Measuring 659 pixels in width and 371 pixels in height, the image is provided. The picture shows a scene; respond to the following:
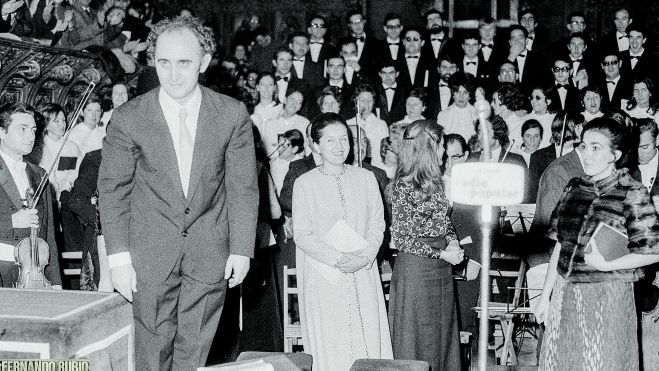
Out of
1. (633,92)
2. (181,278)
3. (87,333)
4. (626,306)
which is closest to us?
(87,333)

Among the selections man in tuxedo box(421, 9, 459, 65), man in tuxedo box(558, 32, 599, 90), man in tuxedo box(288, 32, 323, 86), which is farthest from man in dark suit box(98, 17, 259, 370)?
man in tuxedo box(558, 32, 599, 90)

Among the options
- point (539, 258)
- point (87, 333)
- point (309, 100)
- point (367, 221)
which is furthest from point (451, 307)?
point (309, 100)

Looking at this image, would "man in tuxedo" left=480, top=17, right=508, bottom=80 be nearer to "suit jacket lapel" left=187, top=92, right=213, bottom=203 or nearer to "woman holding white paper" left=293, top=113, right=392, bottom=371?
"woman holding white paper" left=293, top=113, right=392, bottom=371

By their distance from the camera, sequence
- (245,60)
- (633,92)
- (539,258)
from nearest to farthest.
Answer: (539,258), (633,92), (245,60)

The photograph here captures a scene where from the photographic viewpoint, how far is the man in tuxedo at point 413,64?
850 centimetres

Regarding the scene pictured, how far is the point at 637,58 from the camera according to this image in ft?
27.4

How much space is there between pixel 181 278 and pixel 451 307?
1753 mm

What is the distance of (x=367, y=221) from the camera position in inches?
168

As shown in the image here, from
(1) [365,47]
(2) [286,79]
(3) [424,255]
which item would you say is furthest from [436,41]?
(3) [424,255]

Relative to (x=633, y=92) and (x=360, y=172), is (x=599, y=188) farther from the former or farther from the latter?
(x=633, y=92)

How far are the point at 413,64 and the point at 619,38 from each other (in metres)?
2.35

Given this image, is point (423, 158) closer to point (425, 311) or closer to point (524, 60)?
point (425, 311)

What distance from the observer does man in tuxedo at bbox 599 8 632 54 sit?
28.4 ft

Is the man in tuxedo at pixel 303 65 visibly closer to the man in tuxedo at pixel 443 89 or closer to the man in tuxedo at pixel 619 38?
the man in tuxedo at pixel 443 89
